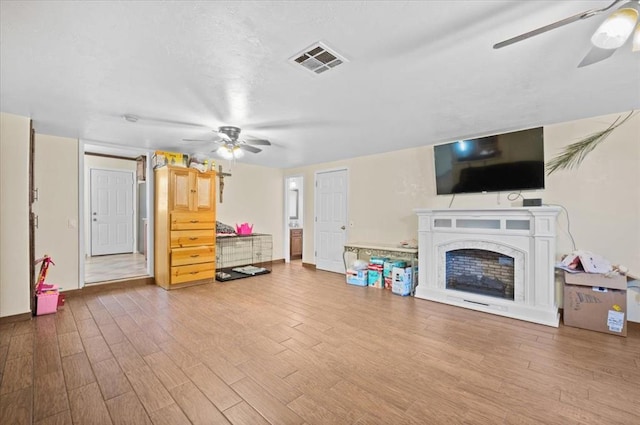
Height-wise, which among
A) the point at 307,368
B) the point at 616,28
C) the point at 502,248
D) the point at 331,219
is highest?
the point at 616,28

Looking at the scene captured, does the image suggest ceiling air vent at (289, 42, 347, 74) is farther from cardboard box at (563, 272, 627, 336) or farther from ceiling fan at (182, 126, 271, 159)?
cardboard box at (563, 272, 627, 336)

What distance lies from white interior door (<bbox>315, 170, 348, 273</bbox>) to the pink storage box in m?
4.36

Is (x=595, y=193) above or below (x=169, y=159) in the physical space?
below

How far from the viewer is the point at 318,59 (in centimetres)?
211

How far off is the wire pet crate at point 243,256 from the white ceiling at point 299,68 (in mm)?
2648

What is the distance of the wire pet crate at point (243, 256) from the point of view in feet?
18.4

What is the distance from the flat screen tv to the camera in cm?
355

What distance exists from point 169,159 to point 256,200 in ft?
7.15

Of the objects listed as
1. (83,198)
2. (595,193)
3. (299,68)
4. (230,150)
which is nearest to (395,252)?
(595,193)

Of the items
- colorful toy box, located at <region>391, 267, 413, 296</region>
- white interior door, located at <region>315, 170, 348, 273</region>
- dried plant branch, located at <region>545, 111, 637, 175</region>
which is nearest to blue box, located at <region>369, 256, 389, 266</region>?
colorful toy box, located at <region>391, 267, 413, 296</region>

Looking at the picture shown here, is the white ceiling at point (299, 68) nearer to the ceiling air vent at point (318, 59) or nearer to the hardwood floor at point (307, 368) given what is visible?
the ceiling air vent at point (318, 59)

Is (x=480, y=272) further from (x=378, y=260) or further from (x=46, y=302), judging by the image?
(x=46, y=302)

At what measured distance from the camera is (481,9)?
160cm

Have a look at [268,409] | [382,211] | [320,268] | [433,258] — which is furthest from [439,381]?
[320,268]
